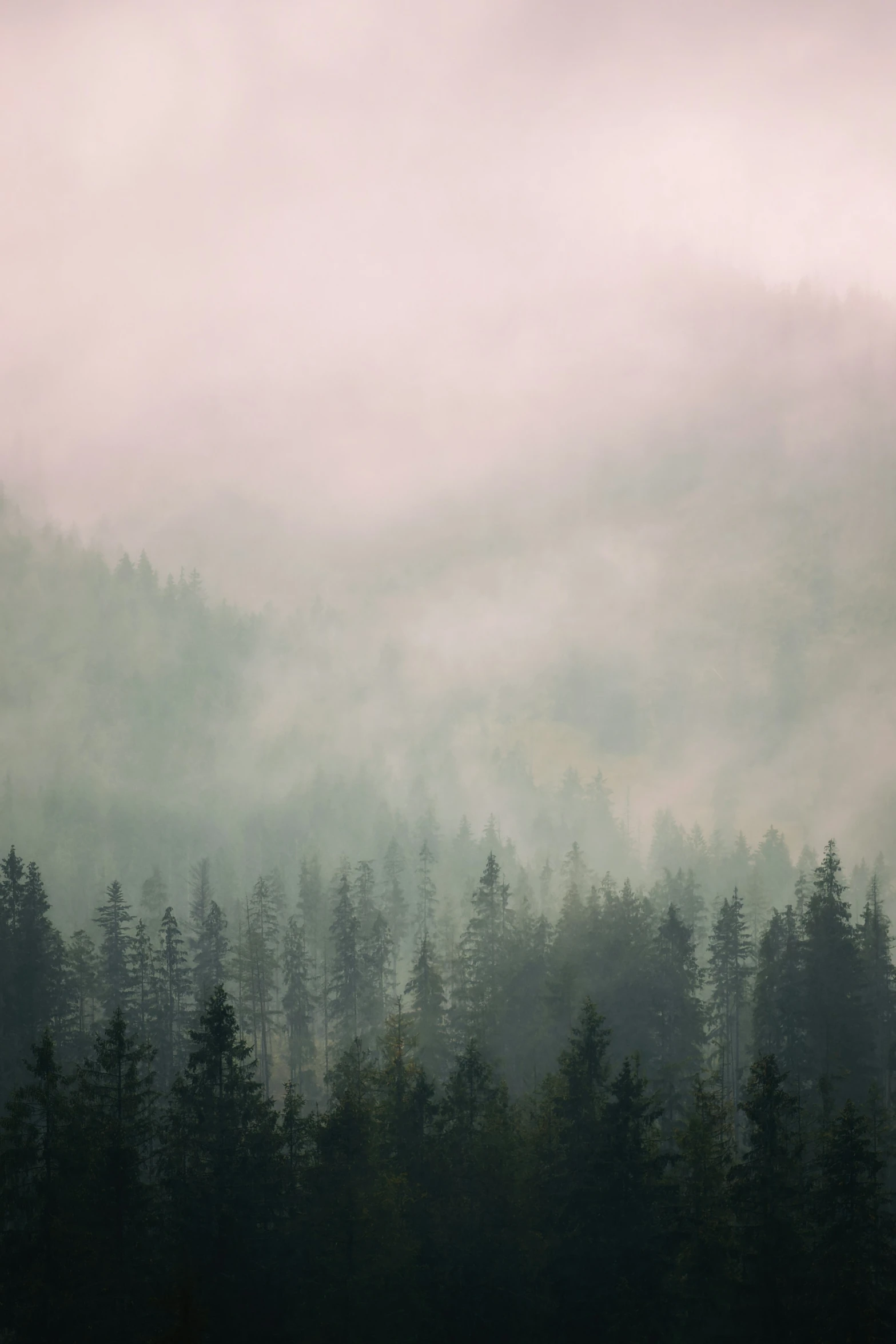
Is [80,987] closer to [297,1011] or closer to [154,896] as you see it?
[297,1011]

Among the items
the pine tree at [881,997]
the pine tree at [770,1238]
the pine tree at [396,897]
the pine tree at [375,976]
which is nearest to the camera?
the pine tree at [770,1238]

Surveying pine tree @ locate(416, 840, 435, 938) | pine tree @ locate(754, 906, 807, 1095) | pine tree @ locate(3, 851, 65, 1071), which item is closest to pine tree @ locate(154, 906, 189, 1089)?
pine tree @ locate(3, 851, 65, 1071)

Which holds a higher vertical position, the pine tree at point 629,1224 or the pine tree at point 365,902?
the pine tree at point 365,902

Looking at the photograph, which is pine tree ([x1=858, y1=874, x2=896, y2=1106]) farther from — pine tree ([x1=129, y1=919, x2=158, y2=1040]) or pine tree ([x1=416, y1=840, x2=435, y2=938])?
pine tree ([x1=416, y1=840, x2=435, y2=938])

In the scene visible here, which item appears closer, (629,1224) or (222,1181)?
(629,1224)

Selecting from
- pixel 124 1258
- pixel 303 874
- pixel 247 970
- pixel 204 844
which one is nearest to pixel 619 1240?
pixel 124 1258

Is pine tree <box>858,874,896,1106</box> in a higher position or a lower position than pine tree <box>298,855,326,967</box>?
lower

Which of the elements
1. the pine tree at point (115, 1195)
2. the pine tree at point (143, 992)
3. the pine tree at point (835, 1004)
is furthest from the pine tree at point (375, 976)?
the pine tree at point (115, 1195)

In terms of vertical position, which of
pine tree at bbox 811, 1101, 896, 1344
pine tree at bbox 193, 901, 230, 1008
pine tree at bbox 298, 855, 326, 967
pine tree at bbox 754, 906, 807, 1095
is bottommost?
pine tree at bbox 811, 1101, 896, 1344

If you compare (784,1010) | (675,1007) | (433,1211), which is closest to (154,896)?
(675,1007)

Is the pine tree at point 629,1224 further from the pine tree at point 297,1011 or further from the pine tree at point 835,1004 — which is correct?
the pine tree at point 297,1011

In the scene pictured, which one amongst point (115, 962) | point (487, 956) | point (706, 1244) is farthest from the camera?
point (115, 962)

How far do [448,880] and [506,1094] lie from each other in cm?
9439

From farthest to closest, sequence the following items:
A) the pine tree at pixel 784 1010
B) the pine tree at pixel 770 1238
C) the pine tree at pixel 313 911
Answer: the pine tree at pixel 313 911
the pine tree at pixel 784 1010
the pine tree at pixel 770 1238
